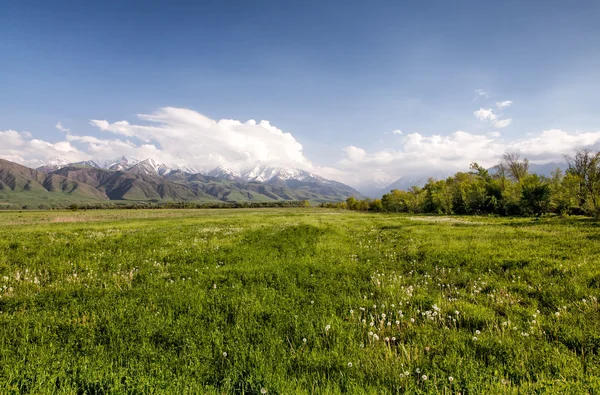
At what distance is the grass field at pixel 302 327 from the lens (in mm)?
3871

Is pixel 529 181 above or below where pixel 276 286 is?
above

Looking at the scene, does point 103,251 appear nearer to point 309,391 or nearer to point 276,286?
point 276,286

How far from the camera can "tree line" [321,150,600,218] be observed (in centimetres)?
4564

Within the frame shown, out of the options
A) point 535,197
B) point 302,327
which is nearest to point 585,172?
point 535,197

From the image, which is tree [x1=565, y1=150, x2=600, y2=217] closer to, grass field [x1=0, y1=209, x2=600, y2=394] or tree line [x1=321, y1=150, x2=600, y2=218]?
tree line [x1=321, y1=150, x2=600, y2=218]

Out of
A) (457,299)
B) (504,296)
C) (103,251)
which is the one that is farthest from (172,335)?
(103,251)

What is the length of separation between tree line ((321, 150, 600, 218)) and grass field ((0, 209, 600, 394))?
43.1 meters

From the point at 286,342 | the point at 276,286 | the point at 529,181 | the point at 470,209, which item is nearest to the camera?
the point at 286,342

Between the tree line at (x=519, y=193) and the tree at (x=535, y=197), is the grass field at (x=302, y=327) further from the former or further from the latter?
the tree at (x=535, y=197)

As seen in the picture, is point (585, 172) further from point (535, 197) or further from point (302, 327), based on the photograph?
point (302, 327)

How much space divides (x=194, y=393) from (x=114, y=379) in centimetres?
122

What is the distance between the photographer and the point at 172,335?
5.24 metres

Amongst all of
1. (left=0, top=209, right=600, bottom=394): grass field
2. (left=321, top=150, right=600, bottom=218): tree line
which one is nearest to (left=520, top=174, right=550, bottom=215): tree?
(left=321, top=150, right=600, bottom=218): tree line

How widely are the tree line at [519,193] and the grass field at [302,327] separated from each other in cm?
4307
